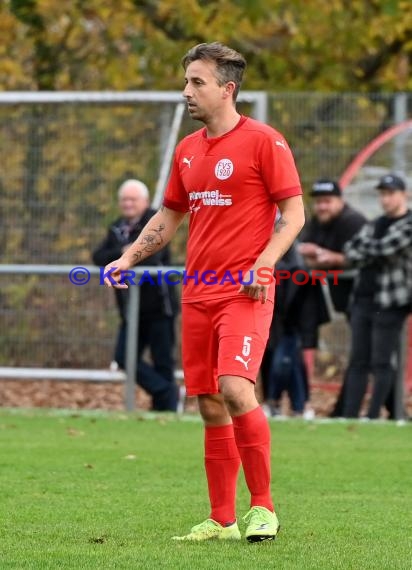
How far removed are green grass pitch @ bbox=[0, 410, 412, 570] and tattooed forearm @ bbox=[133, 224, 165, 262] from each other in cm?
134

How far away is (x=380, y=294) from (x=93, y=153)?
13.7ft

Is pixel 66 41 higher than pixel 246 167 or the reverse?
higher

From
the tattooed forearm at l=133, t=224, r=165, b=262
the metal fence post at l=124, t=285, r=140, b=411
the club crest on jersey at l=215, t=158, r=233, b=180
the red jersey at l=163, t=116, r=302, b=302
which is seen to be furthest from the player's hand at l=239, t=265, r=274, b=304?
the metal fence post at l=124, t=285, r=140, b=411

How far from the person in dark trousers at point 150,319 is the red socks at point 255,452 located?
23.8 feet

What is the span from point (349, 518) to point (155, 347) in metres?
6.84

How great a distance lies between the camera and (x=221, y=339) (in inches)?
260

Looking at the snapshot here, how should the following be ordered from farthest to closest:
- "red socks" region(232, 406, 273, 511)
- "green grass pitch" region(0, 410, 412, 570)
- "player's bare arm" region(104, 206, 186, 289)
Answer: "player's bare arm" region(104, 206, 186, 289), "red socks" region(232, 406, 273, 511), "green grass pitch" region(0, 410, 412, 570)

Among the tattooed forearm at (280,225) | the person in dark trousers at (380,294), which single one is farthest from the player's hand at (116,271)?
the person in dark trousers at (380,294)

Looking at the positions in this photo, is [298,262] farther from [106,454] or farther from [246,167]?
[246,167]

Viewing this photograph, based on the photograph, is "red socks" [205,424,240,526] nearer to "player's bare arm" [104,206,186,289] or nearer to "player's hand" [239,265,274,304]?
"player's hand" [239,265,274,304]

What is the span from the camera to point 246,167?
666 cm

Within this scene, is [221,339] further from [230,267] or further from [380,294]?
[380,294]

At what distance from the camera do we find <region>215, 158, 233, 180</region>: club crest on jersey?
6672 mm

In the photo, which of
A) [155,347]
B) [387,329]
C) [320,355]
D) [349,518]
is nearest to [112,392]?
[155,347]
